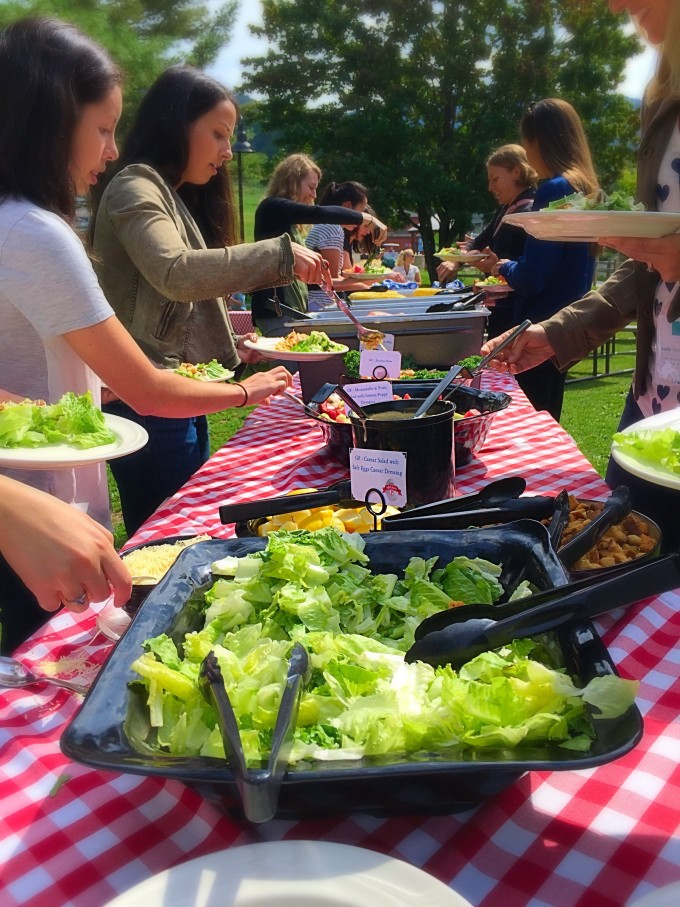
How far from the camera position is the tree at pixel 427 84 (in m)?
19.2

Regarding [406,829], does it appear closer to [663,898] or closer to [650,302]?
[663,898]

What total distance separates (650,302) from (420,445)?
105 cm

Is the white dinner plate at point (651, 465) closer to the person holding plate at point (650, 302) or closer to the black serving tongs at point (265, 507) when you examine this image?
the person holding plate at point (650, 302)

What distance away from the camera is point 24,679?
1002 millimetres

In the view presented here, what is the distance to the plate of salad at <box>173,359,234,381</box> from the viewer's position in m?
2.52

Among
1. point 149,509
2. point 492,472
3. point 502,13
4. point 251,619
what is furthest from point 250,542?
point 502,13

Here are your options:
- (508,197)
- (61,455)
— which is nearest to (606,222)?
(61,455)

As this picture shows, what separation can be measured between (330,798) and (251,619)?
1.05 ft

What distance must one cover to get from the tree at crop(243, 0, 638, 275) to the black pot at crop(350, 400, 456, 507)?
1844 cm

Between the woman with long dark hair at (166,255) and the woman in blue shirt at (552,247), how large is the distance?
1813mm

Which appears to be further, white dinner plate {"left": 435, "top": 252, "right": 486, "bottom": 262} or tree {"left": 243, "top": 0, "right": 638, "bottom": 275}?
tree {"left": 243, "top": 0, "right": 638, "bottom": 275}

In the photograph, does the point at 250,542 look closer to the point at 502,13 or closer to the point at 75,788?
the point at 75,788

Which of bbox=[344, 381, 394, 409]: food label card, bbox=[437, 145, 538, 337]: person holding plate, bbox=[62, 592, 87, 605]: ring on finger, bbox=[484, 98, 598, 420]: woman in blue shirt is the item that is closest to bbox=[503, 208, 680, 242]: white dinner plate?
bbox=[344, 381, 394, 409]: food label card

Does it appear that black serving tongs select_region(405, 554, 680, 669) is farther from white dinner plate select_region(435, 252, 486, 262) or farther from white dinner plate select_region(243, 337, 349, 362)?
white dinner plate select_region(435, 252, 486, 262)
